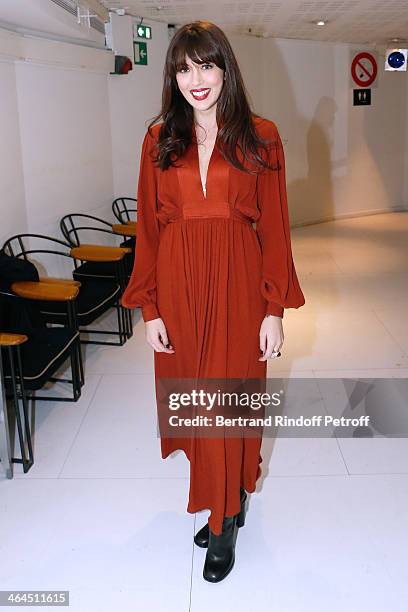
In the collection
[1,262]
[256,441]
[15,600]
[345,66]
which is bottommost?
[15,600]

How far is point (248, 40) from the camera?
7543mm

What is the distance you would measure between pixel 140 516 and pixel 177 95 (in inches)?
59.6

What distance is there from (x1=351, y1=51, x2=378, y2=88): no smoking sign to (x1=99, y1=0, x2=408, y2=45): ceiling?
761 millimetres

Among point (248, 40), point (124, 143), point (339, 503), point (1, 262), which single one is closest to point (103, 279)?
point (1, 262)

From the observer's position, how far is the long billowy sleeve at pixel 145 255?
1.87m

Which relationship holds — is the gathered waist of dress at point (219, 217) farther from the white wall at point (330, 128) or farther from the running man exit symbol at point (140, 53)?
the white wall at point (330, 128)

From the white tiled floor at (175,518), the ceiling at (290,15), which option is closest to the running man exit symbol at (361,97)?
the ceiling at (290,15)

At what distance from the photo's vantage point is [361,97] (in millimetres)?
9008

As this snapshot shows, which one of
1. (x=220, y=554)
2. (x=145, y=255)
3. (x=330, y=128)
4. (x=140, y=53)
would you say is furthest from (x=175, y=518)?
(x=330, y=128)

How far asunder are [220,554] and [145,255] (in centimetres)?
99

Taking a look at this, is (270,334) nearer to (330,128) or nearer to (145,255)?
(145,255)

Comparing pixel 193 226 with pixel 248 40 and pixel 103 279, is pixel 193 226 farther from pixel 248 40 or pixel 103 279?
pixel 248 40

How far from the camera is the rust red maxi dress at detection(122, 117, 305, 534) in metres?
1.78

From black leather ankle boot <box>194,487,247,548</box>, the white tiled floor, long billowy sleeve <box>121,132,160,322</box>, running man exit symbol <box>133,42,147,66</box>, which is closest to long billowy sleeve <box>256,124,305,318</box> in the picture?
long billowy sleeve <box>121,132,160,322</box>
